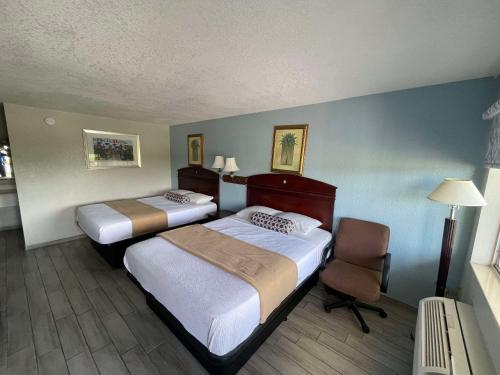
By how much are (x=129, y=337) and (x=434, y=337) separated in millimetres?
2336

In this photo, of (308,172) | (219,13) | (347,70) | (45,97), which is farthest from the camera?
(308,172)

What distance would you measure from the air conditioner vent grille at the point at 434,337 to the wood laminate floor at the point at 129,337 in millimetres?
497

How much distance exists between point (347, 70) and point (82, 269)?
3.90 m

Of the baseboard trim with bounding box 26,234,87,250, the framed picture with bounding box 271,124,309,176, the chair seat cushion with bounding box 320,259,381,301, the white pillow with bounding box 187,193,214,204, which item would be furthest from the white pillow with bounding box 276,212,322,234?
the baseboard trim with bounding box 26,234,87,250

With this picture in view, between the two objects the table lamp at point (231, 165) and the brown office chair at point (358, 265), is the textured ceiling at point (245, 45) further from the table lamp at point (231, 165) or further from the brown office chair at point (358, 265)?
the brown office chair at point (358, 265)

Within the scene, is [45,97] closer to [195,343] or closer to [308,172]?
[195,343]

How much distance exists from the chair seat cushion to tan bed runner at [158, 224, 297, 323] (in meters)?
0.44

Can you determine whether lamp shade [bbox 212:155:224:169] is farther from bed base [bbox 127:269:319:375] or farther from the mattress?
bed base [bbox 127:269:319:375]

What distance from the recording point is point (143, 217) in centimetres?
292

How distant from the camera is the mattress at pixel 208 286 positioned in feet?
3.96

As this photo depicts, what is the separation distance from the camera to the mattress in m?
1.21

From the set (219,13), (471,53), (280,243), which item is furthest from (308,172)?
(219,13)

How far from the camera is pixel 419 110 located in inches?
75.7

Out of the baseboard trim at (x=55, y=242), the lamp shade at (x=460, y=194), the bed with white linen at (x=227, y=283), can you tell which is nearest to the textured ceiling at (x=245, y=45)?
the lamp shade at (x=460, y=194)
